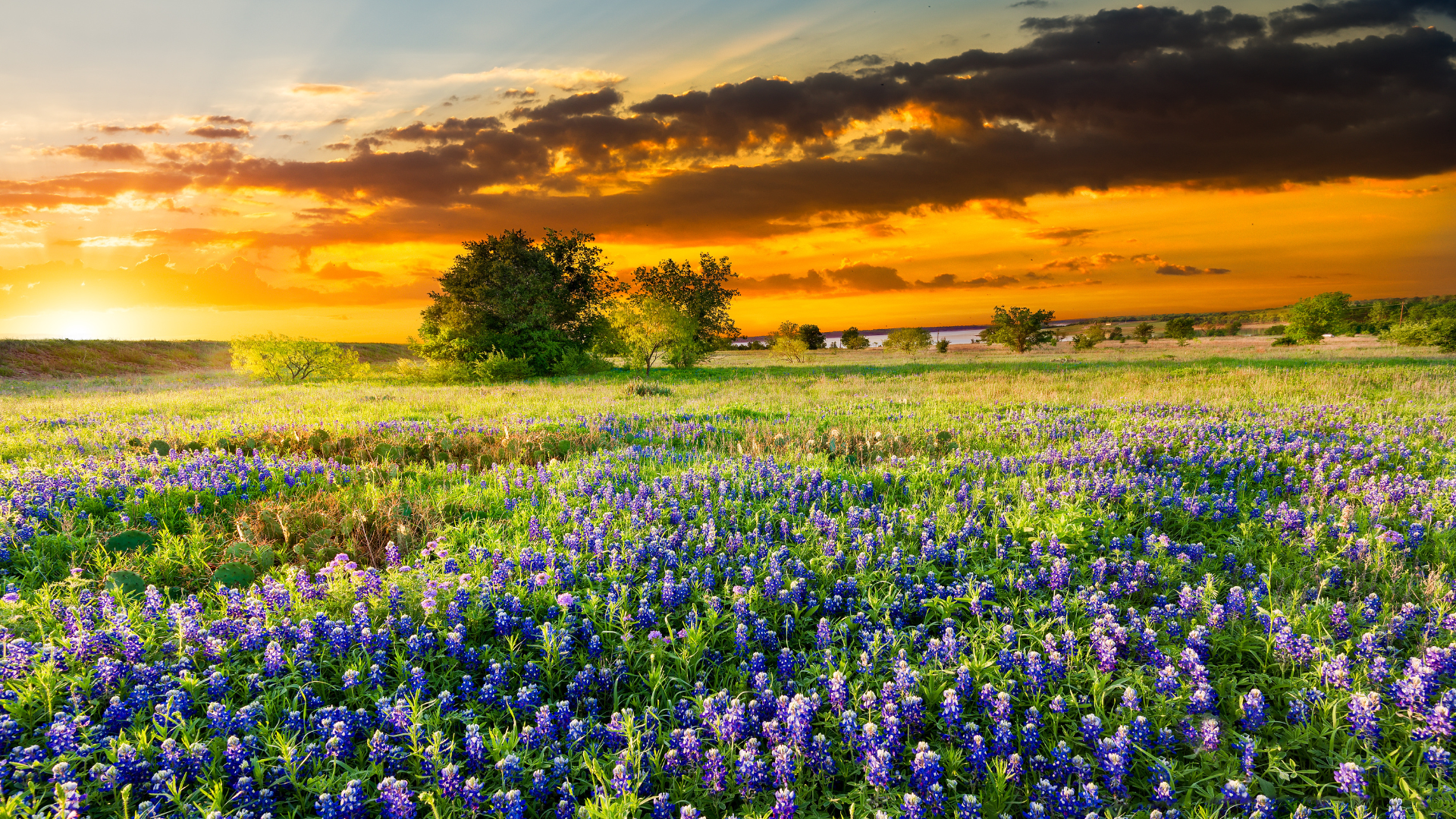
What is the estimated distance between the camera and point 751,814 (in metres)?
2.78

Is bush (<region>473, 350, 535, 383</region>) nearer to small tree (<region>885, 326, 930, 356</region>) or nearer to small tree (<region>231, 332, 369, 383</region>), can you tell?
small tree (<region>231, 332, 369, 383</region>)

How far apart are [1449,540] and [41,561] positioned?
13.0 m

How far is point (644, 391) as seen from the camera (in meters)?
20.5

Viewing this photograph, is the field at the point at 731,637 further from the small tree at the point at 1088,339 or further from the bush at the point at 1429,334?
the small tree at the point at 1088,339

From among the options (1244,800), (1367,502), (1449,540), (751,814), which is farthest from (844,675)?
(1367,502)

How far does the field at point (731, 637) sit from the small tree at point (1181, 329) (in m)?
109

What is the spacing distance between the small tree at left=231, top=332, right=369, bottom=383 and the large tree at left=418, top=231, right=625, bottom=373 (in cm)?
567

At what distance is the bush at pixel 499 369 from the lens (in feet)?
113

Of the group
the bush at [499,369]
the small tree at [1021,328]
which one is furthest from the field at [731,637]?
the small tree at [1021,328]

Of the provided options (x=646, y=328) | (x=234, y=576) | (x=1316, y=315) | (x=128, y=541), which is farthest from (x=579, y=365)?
(x=1316, y=315)

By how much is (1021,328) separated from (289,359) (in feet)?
258

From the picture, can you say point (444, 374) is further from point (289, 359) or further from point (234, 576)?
point (234, 576)

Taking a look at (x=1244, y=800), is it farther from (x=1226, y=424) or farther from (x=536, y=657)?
(x=1226, y=424)

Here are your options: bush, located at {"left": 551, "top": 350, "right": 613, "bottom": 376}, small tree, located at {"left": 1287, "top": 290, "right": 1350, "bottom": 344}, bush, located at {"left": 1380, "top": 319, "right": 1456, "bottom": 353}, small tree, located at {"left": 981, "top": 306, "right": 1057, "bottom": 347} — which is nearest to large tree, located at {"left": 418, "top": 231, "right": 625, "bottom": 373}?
bush, located at {"left": 551, "top": 350, "right": 613, "bottom": 376}
